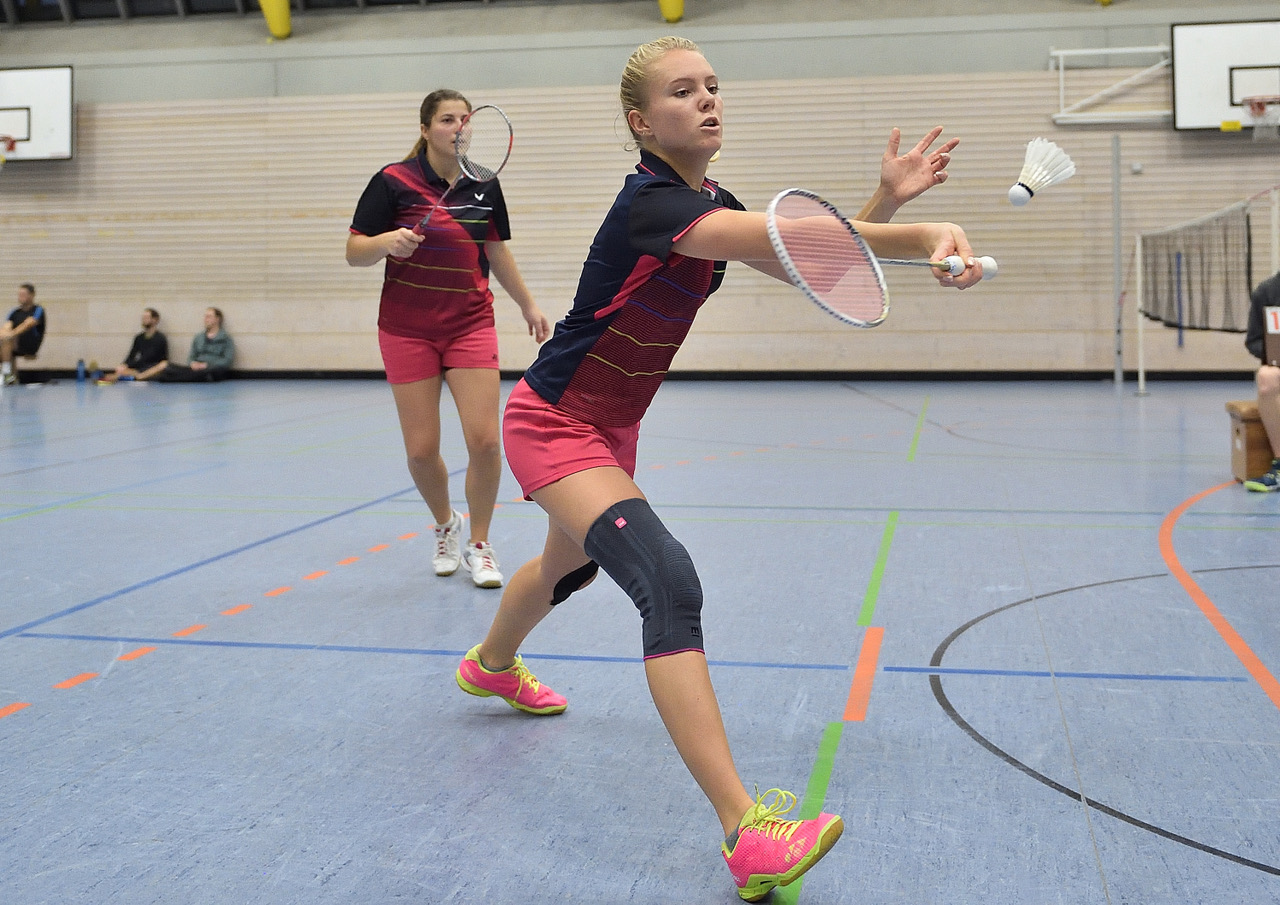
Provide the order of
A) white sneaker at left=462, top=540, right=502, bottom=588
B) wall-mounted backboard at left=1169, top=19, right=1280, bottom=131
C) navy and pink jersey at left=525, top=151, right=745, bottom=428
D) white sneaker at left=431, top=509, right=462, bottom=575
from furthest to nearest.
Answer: wall-mounted backboard at left=1169, top=19, right=1280, bottom=131
white sneaker at left=431, top=509, right=462, bottom=575
white sneaker at left=462, top=540, right=502, bottom=588
navy and pink jersey at left=525, top=151, right=745, bottom=428

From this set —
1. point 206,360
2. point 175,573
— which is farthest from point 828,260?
point 206,360

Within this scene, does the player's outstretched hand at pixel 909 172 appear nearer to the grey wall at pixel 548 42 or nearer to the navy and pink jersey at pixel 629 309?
the navy and pink jersey at pixel 629 309

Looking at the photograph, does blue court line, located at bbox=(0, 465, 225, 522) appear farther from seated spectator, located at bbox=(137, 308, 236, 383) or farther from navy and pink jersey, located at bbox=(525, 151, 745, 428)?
seated spectator, located at bbox=(137, 308, 236, 383)

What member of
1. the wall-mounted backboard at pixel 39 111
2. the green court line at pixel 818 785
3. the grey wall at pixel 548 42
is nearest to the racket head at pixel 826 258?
the green court line at pixel 818 785

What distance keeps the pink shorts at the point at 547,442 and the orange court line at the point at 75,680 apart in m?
1.73

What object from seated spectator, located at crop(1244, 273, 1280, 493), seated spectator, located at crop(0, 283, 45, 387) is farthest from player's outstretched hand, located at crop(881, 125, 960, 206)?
seated spectator, located at crop(0, 283, 45, 387)

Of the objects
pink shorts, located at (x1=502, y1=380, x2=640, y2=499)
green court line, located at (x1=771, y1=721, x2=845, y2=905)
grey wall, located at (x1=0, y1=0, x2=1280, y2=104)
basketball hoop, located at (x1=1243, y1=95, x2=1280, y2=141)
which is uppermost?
grey wall, located at (x1=0, y1=0, x2=1280, y2=104)

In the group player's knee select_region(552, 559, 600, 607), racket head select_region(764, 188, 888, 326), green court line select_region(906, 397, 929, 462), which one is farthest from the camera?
green court line select_region(906, 397, 929, 462)

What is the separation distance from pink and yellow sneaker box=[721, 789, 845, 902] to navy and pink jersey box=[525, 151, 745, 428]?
2.92 ft

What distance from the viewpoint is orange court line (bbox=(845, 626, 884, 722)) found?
310 cm

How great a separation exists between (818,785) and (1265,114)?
15.5m

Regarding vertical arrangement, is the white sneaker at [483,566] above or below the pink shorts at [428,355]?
below

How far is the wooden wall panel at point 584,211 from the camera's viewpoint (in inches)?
644

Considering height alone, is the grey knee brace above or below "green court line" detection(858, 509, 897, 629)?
above
